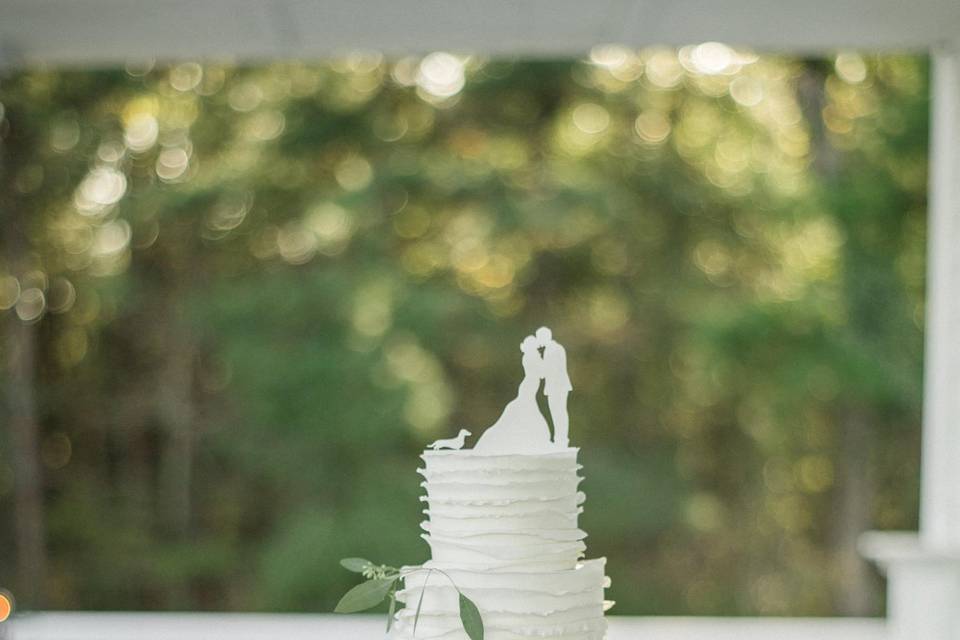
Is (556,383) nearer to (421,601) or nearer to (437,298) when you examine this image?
(421,601)

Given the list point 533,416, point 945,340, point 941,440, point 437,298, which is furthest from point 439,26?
point 437,298

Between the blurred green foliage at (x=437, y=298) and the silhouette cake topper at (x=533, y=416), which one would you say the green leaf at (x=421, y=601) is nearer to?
the silhouette cake topper at (x=533, y=416)

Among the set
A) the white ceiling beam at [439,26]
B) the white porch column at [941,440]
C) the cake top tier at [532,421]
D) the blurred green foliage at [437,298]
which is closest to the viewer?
the cake top tier at [532,421]

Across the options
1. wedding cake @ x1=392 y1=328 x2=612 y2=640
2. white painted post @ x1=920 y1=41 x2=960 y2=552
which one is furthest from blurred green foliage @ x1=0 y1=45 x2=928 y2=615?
wedding cake @ x1=392 y1=328 x2=612 y2=640

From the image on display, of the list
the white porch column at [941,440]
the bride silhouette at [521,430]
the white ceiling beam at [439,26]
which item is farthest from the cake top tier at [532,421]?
the white porch column at [941,440]

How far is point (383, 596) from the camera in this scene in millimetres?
1278

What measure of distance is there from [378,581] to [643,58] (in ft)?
21.1

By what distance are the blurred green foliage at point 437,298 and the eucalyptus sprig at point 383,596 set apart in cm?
530

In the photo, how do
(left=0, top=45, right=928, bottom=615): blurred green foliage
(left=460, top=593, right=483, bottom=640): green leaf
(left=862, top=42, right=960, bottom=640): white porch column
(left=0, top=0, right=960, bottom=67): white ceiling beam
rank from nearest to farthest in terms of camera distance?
(left=460, top=593, right=483, bottom=640): green leaf
(left=0, top=0, right=960, bottom=67): white ceiling beam
(left=862, top=42, right=960, bottom=640): white porch column
(left=0, top=45, right=928, bottom=615): blurred green foliage

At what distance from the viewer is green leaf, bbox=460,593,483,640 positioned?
1.24m

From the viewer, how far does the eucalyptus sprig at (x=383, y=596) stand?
1.24m

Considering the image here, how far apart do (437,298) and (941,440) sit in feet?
11.7

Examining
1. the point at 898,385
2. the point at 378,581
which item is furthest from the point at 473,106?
the point at 378,581

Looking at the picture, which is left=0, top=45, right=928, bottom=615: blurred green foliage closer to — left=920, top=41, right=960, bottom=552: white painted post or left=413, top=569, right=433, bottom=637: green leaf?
left=920, top=41, right=960, bottom=552: white painted post
